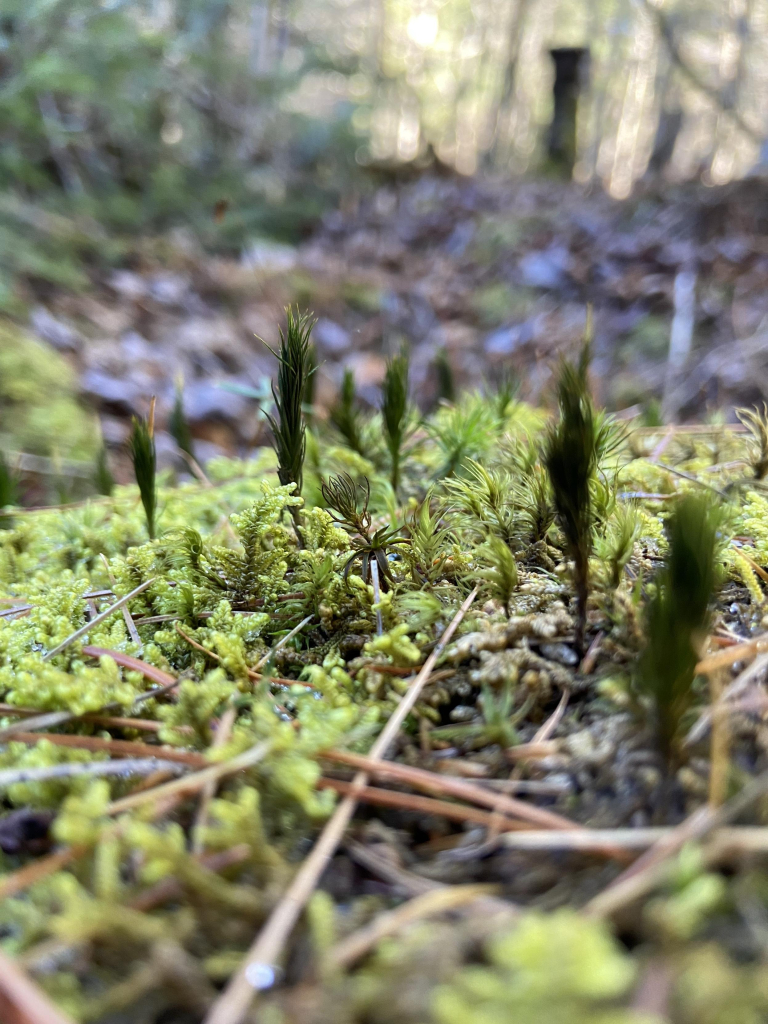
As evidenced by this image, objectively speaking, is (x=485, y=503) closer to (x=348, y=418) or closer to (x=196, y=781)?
(x=348, y=418)

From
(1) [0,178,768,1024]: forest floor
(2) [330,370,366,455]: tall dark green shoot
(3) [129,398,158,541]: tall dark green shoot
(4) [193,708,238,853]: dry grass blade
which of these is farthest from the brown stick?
(2) [330,370,366,455]: tall dark green shoot

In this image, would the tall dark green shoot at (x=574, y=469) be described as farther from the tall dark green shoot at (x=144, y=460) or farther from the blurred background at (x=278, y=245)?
the blurred background at (x=278, y=245)

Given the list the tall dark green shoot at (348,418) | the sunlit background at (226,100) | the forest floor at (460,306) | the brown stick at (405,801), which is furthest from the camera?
the sunlit background at (226,100)

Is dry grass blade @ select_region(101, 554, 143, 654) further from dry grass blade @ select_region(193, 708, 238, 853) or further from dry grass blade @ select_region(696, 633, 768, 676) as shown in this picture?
dry grass blade @ select_region(696, 633, 768, 676)

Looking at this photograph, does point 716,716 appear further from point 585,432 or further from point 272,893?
point 272,893

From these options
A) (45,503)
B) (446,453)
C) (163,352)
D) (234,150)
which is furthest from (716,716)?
(234,150)

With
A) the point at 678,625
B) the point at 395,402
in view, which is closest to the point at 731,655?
the point at 678,625

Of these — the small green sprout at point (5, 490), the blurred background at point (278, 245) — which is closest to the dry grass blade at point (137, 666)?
the blurred background at point (278, 245)
